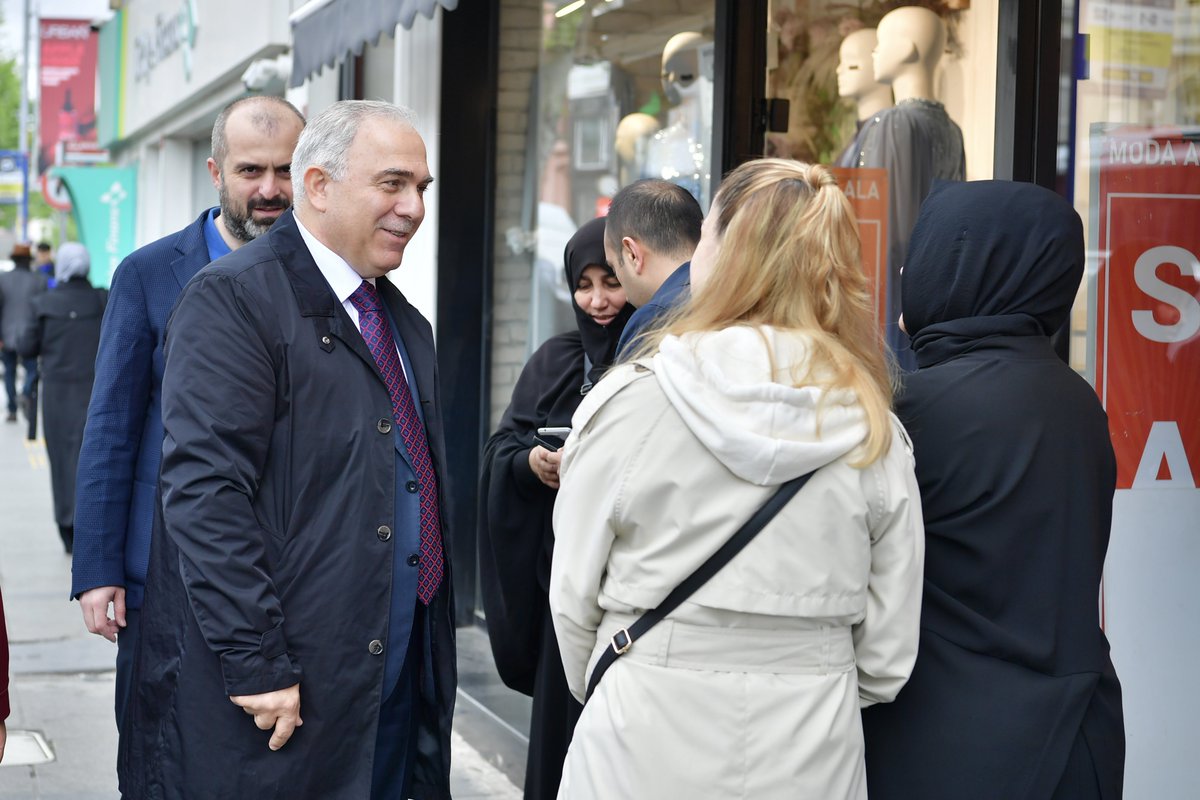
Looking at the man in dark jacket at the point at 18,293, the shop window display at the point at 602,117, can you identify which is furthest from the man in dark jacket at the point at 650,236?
the man in dark jacket at the point at 18,293

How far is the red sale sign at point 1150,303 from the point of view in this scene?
375 centimetres

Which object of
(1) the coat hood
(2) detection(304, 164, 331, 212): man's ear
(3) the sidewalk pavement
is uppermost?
(2) detection(304, 164, 331, 212): man's ear

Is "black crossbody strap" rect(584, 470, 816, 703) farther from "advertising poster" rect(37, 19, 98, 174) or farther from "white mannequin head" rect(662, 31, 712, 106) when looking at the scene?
"advertising poster" rect(37, 19, 98, 174)

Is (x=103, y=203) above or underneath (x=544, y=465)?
above

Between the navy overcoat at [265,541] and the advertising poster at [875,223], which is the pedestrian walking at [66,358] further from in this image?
the navy overcoat at [265,541]

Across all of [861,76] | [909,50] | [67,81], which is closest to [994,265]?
[909,50]

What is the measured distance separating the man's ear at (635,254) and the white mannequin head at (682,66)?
2.32m

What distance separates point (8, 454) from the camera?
632 inches

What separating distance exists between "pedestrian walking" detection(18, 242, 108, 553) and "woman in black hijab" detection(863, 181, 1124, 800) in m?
8.01

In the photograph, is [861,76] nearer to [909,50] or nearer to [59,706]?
[909,50]

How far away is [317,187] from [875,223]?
2430 millimetres

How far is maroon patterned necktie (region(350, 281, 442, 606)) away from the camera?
2.94 m

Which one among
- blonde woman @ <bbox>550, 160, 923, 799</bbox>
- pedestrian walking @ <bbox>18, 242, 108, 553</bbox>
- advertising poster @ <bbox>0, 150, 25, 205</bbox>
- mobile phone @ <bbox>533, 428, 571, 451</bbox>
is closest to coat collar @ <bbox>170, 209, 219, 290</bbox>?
mobile phone @ <bbox>533, 428, 571, 451</bbox>

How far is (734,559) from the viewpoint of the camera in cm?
215
